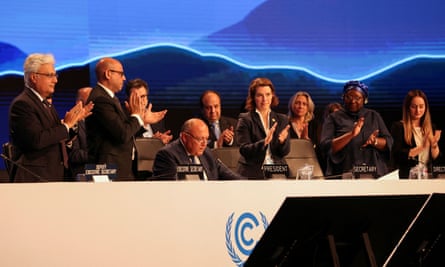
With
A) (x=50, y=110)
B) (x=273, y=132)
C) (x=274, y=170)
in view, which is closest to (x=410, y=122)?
(x=273, y=132)

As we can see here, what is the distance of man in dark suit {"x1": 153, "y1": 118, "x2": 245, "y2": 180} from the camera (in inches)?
207

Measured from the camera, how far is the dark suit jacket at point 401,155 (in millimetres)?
6137

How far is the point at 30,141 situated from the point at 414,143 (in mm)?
2921

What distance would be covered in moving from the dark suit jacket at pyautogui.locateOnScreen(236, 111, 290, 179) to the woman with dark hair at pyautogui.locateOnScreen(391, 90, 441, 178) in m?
0.89

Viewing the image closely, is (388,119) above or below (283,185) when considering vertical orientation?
above

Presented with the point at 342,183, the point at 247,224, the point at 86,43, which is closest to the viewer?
the point at 247,224

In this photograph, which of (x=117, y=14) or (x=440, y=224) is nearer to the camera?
(x=440, y=224)

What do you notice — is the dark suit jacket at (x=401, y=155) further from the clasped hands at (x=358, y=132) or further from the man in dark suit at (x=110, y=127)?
Answer: the man in dark suit at (x=110, y=127)

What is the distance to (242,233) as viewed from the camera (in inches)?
164

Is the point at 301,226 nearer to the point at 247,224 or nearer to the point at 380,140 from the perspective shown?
the point at 247,224

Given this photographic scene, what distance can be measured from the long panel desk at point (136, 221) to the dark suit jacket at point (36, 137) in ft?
2.67

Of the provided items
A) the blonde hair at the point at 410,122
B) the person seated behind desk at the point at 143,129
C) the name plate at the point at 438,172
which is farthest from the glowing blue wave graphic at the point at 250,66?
the name plate at the point at 438,172

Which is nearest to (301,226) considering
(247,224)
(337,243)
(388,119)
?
(337,243)

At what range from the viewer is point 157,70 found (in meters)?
7.89
